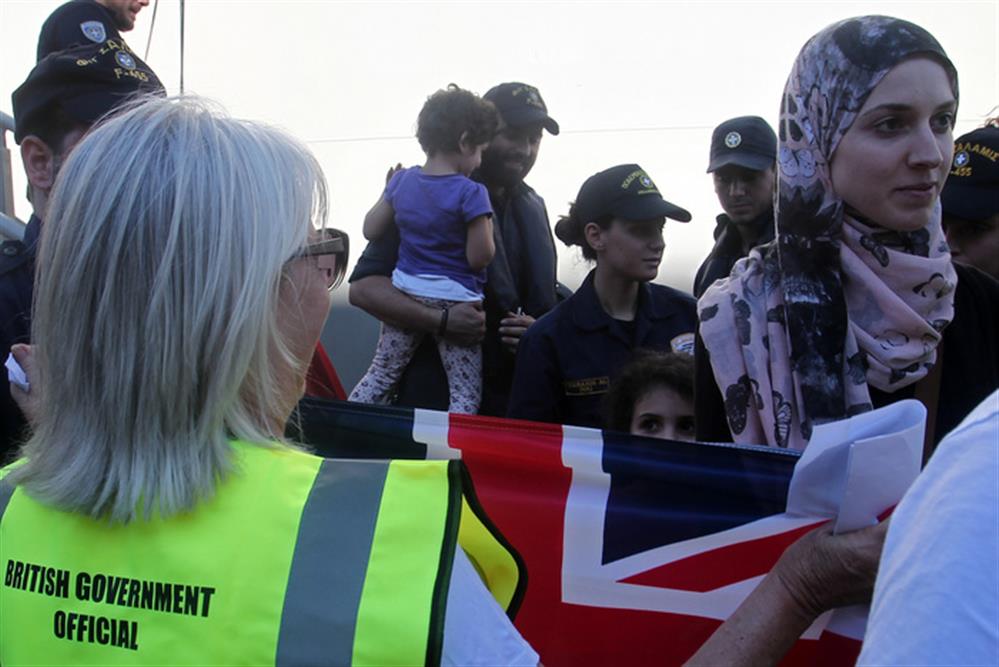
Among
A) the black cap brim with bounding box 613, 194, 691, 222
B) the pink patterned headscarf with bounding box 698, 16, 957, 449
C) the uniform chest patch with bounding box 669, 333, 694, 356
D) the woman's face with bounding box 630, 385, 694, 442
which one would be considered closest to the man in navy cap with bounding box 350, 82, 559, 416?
the black cap brim with bounding box 613, 194, 691, 222

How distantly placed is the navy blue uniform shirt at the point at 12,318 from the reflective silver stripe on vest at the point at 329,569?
119 cm

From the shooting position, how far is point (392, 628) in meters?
1.23

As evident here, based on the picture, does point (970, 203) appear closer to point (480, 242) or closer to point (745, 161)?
point (745, 161)

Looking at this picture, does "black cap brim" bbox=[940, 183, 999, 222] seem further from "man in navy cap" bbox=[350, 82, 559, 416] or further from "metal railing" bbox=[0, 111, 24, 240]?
"metal railing" bbox=[0, 111, 24, 240]

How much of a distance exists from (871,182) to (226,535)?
4.27 feet

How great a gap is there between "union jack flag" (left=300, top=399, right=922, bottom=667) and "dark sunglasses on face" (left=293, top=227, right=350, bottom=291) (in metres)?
0.62

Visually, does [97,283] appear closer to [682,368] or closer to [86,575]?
[86,575]

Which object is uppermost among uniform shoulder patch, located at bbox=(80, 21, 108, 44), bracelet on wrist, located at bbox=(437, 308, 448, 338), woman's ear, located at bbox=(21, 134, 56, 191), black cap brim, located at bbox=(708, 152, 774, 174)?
uniform shoulder patch, located at bbox=(80, 21, 108, 44)

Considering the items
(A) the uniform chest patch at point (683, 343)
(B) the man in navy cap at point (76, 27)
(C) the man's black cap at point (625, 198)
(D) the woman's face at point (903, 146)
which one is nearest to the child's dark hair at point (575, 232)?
(C) the man's black cap at point (625, 198)

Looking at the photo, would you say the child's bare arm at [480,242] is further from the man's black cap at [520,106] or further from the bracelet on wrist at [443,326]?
the man's black cap at [520,106]

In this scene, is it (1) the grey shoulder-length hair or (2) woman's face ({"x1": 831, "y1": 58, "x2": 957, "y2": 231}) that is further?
(2) woman's face ({"x1": 831, "y1": 58, "x2": 957, "y2": 231})

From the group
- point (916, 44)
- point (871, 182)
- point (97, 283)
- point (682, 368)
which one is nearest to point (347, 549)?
point (97, 283)

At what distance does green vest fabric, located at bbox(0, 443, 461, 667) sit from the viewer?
124 centimetres

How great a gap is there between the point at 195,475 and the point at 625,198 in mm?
2640
